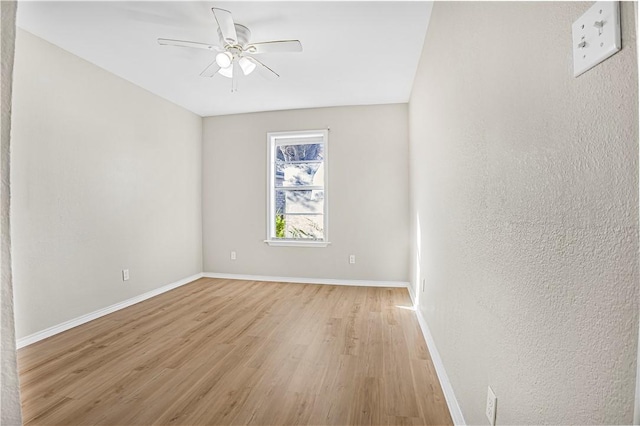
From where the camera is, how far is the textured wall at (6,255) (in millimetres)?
455

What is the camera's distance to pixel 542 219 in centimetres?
76

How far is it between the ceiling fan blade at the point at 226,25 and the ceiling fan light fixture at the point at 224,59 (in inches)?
3.6

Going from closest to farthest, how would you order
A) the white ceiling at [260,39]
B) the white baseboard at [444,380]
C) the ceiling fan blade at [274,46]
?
the white baseboard at [444,380], the white ceiling at [260,39], the ceiling fan blade at [274,46]

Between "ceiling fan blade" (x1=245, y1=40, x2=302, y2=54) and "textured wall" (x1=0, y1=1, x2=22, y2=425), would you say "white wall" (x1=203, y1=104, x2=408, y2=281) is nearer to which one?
"ceiling fan blade" (x1=245, y1=40, x2=302, y2=54)

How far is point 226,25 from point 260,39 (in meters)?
0.51

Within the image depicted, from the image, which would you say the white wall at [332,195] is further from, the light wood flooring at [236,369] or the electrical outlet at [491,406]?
the electrical outlet at [491,406]

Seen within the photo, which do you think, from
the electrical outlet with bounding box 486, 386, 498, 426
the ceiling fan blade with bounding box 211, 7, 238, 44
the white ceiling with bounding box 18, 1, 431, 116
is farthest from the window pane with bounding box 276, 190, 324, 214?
the electrical outlet with bounding box 486, 386, 498, 426

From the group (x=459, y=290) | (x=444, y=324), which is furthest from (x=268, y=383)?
(x=459, y=290)

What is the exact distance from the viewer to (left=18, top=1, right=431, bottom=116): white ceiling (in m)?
2.17

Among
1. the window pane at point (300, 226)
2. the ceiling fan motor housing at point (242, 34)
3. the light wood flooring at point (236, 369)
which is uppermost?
the ceiling fan motor housing at point (242, 34)

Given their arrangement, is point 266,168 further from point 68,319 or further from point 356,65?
point 68,319

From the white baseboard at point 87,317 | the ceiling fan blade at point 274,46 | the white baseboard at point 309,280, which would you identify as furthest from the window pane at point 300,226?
the ceiling fan blade at point 274,46

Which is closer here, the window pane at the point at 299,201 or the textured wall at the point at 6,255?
the textured wall at the point at 6,255

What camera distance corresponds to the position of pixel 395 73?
3.21 meters
